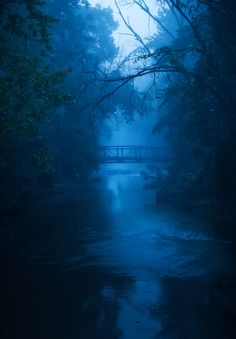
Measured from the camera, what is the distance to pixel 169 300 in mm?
9008

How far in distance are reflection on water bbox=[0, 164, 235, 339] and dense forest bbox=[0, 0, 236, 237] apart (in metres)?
2.24

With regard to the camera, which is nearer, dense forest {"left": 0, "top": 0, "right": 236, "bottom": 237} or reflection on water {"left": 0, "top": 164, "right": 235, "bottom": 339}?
reflection on water {"left": 0, "top": 164, "right": 235, "bottom": 339}

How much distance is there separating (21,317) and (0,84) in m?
7.04

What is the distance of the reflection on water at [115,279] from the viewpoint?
780 centimetres

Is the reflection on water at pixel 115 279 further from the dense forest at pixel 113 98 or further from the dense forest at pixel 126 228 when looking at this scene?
the dense forest at pixel 113 98

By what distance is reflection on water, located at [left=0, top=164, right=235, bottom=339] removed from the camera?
Answer: 780cm

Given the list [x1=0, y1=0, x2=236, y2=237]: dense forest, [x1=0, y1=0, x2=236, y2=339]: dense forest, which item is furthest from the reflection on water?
[x1=0, y1=0, x2=236, y2=237]: dense forest

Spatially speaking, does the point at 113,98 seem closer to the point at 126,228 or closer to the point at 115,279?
the point at 126,228

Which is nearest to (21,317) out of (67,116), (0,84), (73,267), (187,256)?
(73,267)

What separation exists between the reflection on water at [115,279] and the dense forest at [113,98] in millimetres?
2238

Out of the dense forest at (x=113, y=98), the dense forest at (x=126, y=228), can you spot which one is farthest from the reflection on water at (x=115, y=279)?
the dense forest at (x=113, y=98)

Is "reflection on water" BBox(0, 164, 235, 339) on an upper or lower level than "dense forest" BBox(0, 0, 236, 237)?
lower

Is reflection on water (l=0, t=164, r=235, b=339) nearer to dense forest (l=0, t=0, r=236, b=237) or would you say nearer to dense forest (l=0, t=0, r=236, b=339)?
dense forest (l=0, t=0, r=236, b=339)

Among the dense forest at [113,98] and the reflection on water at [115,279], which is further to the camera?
the dense forest at [113,98]
